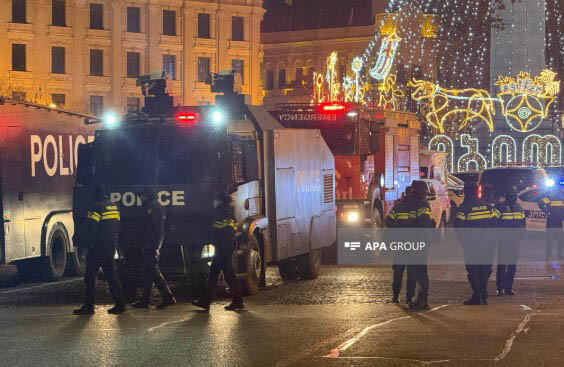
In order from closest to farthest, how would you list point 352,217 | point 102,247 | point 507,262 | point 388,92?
point 102,247 < point 507,262 < point 352,217 < point 388,92

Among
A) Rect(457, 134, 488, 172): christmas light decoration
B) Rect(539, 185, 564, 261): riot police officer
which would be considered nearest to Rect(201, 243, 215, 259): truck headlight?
Rect(539, 185, 564, 261): riot police officer

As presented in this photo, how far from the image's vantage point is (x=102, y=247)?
15.0 m

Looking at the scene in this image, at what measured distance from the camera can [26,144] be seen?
802 inches

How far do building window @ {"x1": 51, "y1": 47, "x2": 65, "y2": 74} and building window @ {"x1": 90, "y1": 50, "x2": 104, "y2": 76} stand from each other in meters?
2.12

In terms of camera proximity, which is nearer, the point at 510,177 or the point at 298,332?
the point at 298,332

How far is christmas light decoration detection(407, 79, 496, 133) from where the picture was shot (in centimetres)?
5803

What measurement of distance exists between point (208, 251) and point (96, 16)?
66.2 m

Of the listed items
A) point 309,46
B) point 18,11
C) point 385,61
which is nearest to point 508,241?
point 385,61

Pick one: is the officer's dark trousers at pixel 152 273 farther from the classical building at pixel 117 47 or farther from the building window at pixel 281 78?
the building window at pixel 281 78

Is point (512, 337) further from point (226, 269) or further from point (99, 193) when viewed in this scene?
point (99, 193)

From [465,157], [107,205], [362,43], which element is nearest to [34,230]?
[107,205]

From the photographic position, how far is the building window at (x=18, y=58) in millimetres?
76438

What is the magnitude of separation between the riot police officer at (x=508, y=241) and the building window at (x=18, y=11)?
63.9 metres

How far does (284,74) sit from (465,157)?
42.1 m
